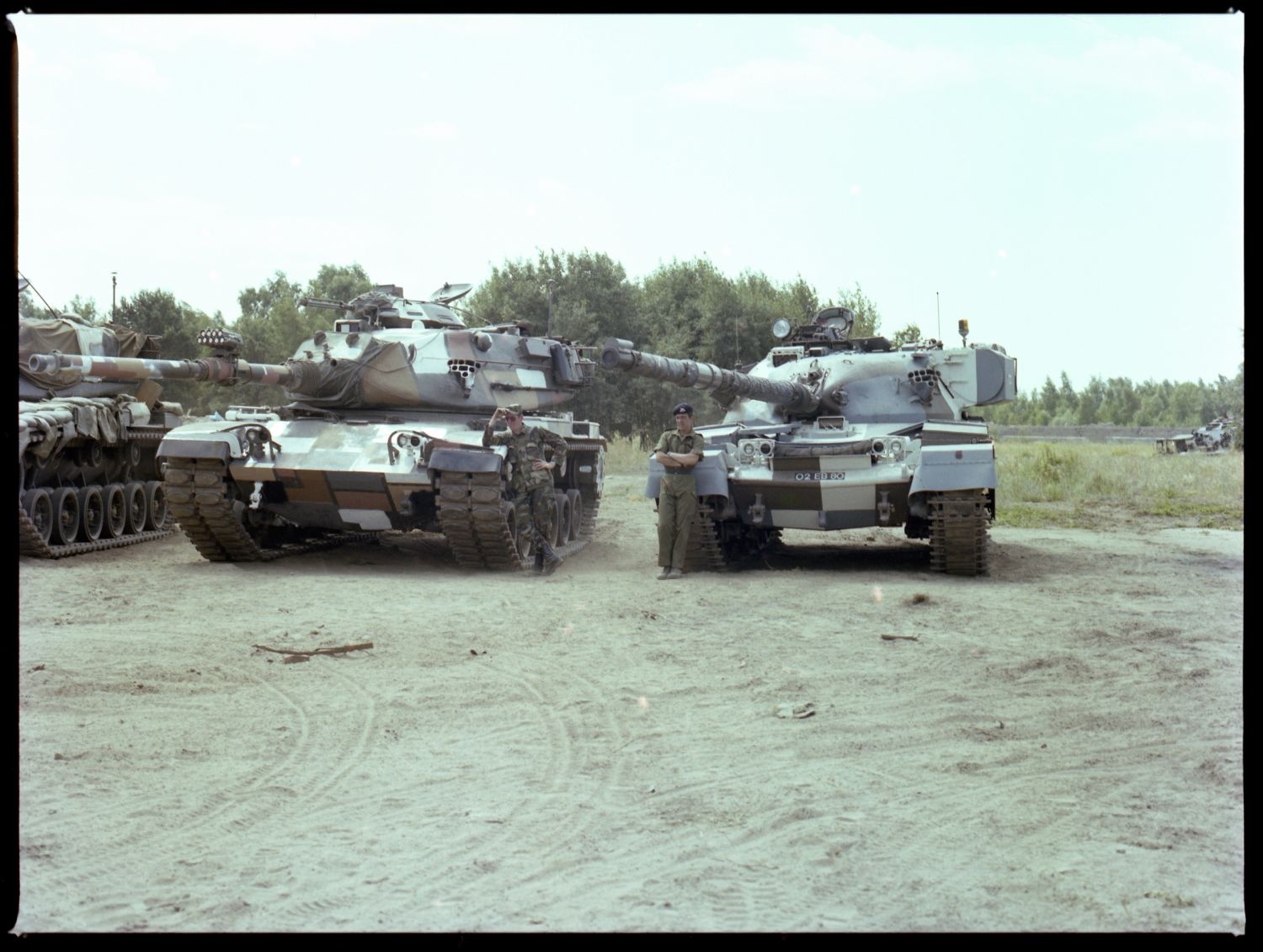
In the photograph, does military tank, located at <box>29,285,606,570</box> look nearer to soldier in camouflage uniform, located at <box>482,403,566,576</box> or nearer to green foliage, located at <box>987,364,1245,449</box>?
soldier in camouflage uniform, located at <box>482,403,566,576</box>

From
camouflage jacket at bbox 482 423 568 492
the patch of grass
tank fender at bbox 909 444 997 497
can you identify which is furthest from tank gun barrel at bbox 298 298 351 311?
the patch of grass

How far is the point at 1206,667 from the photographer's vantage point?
6.90 m

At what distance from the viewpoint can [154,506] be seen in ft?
49.6

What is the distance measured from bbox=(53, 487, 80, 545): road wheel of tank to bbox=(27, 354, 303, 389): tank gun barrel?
2.43m

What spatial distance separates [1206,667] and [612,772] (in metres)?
3.76

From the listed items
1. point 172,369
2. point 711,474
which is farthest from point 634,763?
point 172,369

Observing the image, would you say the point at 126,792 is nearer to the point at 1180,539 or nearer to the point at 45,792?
the point at 45,792

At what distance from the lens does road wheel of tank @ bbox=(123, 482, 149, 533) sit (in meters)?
14.4

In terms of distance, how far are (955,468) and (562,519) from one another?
4891 millimetres

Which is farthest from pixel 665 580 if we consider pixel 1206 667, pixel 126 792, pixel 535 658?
pixel 126 792

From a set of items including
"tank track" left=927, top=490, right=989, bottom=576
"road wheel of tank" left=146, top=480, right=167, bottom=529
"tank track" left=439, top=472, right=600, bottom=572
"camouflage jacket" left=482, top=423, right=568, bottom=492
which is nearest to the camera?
"tank track" left=927, top=490, right=989, bottom=576

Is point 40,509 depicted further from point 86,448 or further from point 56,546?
point 86,448

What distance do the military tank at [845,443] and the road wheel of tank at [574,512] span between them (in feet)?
7.13

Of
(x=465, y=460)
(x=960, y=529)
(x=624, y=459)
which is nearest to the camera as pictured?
(x=960, y=529)
